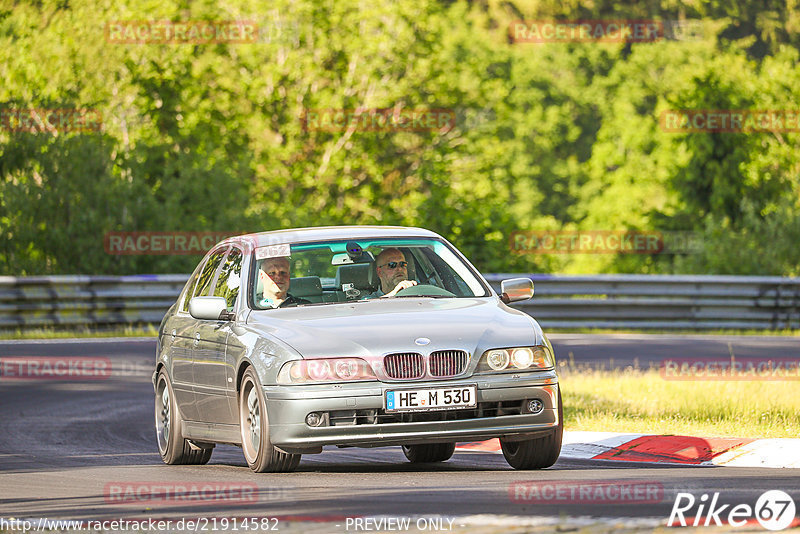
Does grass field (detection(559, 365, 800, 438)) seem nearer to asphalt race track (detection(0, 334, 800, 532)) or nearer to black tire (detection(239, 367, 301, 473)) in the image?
asphalt race track (detection(0, 334, 800, 532))

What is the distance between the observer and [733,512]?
7.00 meters

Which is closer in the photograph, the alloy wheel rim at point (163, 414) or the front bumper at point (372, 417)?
the front bumper at point (372, 417)

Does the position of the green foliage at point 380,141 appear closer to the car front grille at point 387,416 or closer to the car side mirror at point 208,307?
the car side mirror at point 208,307

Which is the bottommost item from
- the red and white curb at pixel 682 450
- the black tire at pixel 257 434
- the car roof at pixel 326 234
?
the red and white curb at pixel 682 450

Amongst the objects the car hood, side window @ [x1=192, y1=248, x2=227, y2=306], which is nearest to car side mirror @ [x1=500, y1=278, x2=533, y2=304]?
the car hood

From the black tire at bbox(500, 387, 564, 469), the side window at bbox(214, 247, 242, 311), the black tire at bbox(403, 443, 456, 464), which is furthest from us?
the black tire at bbox(403, 443, 456, 464)

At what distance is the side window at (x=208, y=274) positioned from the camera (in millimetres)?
10875

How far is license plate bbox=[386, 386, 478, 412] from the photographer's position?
28.3 feet

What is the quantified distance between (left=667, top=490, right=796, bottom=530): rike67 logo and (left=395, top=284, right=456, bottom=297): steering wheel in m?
2.88

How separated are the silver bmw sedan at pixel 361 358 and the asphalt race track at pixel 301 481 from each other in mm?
261

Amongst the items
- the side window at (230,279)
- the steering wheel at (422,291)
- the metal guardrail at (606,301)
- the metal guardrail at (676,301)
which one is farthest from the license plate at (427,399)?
the metal guardrail at (676,301)

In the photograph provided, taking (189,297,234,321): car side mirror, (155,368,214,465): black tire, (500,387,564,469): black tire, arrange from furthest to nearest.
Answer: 1. (155,368,214,465): black tire
2. (189,297,234,321): car side mirror
3. (500,387,564,469): black tire

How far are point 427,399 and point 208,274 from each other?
2.89 meters

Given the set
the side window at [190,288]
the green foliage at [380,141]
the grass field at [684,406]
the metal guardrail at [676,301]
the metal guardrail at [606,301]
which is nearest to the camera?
the side window at [190,288]
